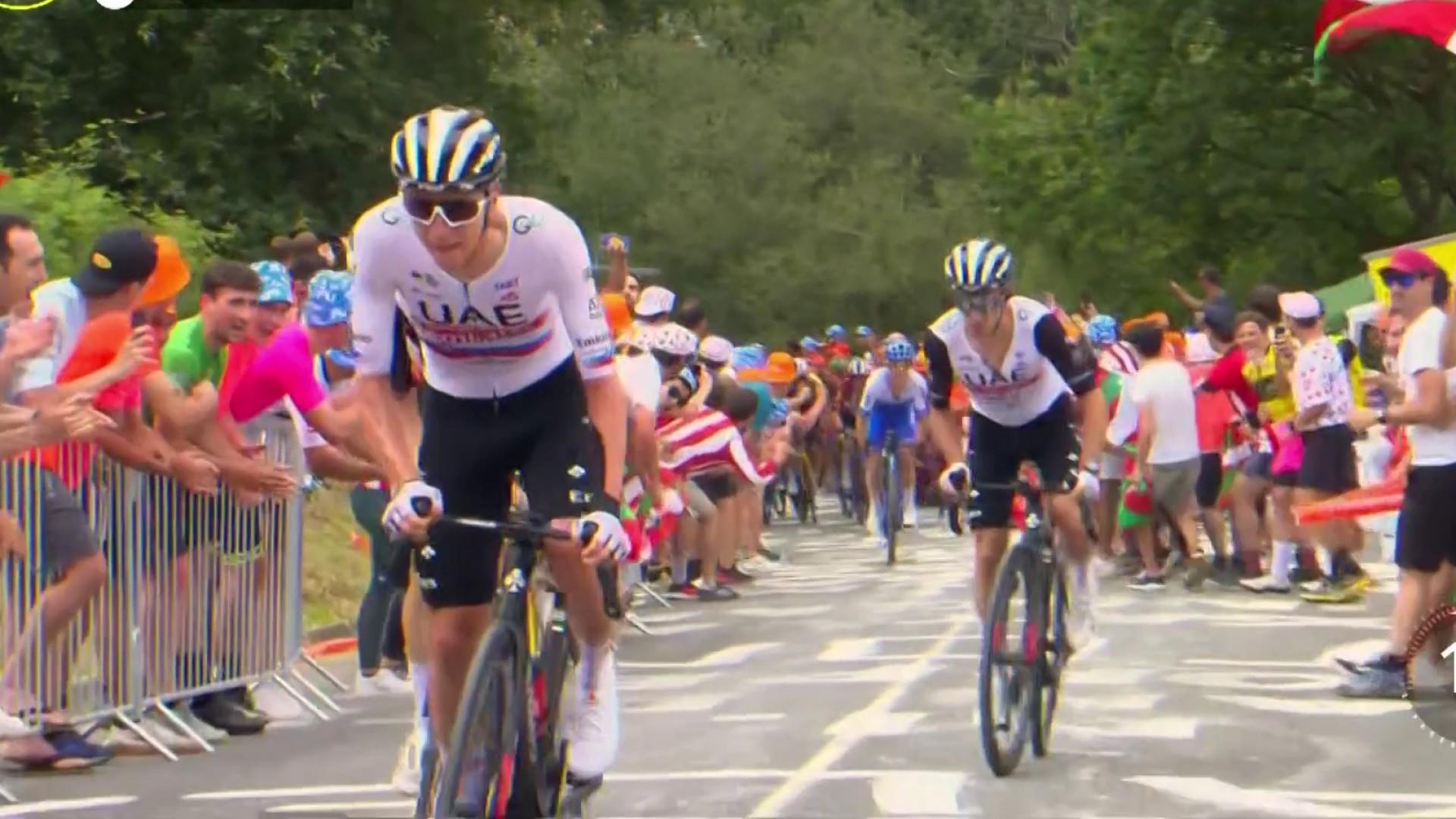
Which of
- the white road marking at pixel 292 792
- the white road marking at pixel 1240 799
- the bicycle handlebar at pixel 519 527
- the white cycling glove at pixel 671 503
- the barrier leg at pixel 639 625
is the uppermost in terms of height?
the bicycle handlebar at pixel 519 527

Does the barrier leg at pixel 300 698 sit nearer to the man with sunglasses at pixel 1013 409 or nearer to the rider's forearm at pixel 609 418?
the man with sunglasses at pixel 1013 409

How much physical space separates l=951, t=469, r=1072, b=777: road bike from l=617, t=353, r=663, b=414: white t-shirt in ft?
17.7

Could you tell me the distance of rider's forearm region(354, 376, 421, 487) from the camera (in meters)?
7.80

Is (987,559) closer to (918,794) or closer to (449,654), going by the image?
(918,794)

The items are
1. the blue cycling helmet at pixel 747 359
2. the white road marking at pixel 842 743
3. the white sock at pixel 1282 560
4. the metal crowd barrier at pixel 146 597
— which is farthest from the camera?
the blue cycling helmet at pixel 747 359

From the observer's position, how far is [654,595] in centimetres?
2045

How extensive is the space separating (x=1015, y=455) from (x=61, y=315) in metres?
4.15

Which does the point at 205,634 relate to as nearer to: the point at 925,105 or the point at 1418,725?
the point at 1418,725

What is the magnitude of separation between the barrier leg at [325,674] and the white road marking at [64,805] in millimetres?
3362

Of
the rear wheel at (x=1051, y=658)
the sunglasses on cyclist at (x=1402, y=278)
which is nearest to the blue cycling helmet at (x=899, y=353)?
the sunglasses on cyclist at (x=1402, y=278)

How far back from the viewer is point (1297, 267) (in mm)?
44594

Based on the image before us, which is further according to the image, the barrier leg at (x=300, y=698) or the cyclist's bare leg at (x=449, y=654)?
the barrier leg at (x=300, y=698)

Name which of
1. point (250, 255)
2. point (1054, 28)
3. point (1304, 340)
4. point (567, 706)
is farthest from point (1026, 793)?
point (1054, 28)

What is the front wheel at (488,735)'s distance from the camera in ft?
23.1
